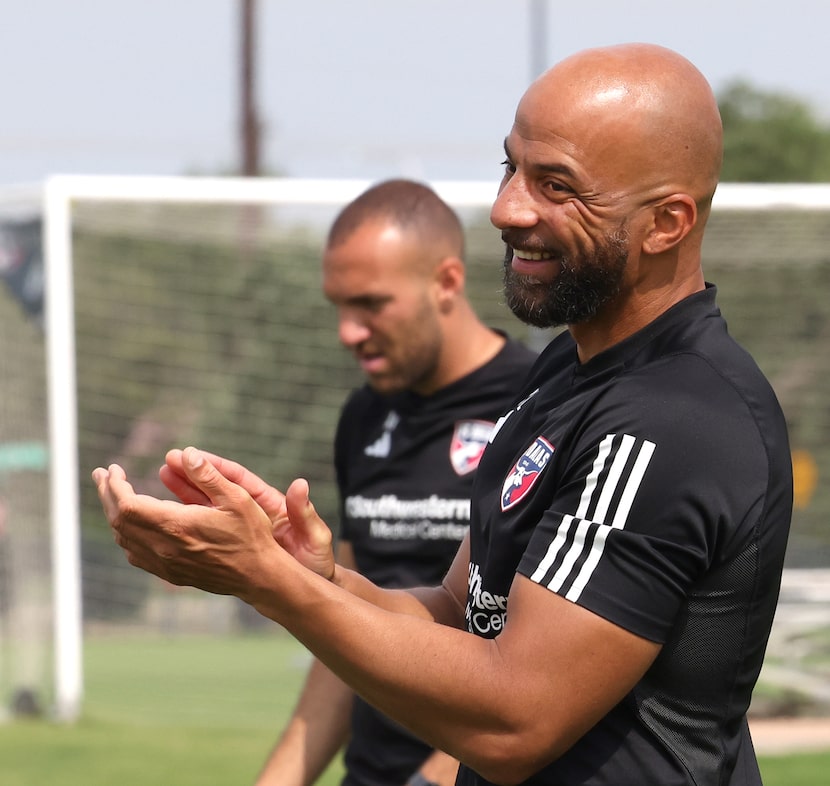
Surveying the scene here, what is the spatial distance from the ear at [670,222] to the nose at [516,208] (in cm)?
19

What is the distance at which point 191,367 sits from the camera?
11.4 m

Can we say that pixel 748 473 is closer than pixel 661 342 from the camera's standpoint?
Yes

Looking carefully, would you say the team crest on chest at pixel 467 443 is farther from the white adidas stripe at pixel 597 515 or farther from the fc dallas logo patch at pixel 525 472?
the white adidas stripe at pixel 597 515

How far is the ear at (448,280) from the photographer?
13.6 feet

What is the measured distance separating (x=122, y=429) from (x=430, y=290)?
7103 mm

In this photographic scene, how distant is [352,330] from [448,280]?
334 millimetres

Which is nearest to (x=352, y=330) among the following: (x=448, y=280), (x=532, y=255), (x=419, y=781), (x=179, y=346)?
(x=448, y=280)

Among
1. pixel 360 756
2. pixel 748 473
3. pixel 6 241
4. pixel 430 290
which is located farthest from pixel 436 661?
pixel 6 241

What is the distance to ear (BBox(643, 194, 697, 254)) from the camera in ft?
7.63

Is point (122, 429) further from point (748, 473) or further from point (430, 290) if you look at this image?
point (748, 473)

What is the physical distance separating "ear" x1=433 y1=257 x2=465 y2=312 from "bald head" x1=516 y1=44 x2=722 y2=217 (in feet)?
5.83

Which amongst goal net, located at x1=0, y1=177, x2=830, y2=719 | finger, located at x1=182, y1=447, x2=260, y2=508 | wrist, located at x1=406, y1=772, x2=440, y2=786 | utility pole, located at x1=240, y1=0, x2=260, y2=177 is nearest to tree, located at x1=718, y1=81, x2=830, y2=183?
utility pole, located at x1=240, y1=0, x2=260, y2=177

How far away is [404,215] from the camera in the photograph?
4.26 meters

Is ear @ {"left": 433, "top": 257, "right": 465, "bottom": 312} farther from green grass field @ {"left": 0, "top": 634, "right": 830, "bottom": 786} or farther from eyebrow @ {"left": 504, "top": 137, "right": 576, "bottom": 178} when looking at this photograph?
green grass field @ {"left": 0, "top": 634, "right": 830, "bottom": 786}
